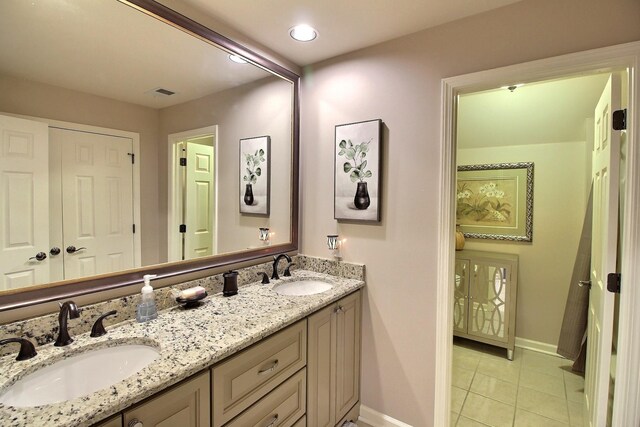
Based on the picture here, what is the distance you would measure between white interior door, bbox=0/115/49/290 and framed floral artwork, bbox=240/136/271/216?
1013 mm

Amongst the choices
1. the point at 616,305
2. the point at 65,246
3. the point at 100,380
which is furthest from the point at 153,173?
the point at 616,305

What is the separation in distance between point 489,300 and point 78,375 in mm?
3049

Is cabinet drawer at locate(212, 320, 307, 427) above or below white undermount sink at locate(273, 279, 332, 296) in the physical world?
below

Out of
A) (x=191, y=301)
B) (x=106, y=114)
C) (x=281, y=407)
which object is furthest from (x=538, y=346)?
(x=106, y=114)

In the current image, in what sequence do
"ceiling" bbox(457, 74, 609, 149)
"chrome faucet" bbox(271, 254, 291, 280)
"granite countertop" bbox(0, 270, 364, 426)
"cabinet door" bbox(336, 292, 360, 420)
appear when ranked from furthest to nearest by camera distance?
"ceiling" bbox(457, 74, 609, 149) → "chrome faucet" bbox(271, 254, 291, 280) → "cabinet door" bbox(336, 292, 360, 420) → "granite countertop" bbox(0, 270, 364, 426)

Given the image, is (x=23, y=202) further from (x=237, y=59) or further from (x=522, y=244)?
(x=522, y=244)

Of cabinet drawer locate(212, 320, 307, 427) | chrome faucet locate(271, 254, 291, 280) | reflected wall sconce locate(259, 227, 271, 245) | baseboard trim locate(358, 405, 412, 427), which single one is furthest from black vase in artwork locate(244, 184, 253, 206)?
baseboard trim locate(358, 405, 412, 427)

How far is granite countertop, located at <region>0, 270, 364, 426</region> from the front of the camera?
2.52 feet

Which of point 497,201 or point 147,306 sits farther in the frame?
point 497,201

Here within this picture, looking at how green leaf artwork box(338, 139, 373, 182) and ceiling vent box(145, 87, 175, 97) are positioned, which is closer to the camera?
ceiling vent box(145, 87, 175, 97)

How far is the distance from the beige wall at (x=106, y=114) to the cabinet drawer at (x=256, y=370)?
697 mm

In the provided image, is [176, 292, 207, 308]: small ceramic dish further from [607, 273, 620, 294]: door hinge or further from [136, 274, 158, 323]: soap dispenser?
[607, 273, 620, 294]: door hinge

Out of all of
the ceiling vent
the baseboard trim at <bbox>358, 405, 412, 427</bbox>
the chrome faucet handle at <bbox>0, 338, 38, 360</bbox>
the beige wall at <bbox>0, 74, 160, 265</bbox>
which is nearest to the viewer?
the chrome faucet handle at <bbox>0, 338, 38, 360</bbox>

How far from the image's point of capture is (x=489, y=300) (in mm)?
2846
